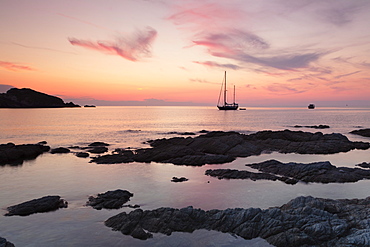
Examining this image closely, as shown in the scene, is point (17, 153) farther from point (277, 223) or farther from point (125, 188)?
point (277, 223)

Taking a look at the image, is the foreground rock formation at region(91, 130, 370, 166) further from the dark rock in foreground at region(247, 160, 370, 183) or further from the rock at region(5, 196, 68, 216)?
the rock at region(5, 196, 68, 216)

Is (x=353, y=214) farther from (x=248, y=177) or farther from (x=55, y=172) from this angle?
(x=55, y=172)

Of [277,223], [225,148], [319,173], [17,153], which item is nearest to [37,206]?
[277,223]

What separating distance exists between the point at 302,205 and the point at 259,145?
31.4m

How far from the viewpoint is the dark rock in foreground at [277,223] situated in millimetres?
13594

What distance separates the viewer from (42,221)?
17297 mm

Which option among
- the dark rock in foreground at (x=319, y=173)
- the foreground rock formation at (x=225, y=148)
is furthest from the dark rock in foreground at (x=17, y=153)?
the dark rock in foreground at (x=319, y=173)

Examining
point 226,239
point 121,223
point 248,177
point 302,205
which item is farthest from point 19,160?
point 302,205

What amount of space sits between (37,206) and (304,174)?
81.5ft

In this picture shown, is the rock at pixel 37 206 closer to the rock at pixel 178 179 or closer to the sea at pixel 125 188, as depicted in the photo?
the sea at pixel 125 188

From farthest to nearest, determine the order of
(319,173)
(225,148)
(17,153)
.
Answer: (225,148) < (17,153) < (319,173)

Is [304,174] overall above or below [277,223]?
below

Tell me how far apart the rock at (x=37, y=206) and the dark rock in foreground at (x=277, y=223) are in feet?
18.5

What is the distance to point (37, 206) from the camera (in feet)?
63.0
